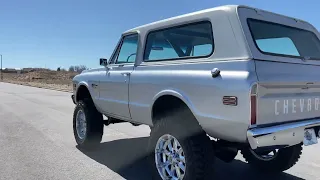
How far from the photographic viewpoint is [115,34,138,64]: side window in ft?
16.2

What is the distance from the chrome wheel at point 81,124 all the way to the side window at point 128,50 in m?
1.43

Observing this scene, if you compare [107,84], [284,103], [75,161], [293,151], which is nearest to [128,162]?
[75,161]

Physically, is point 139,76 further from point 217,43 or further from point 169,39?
point 217,43

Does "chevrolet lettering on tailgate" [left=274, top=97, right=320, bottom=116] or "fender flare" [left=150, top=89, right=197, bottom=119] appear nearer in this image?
"chevrolet lettering on tailgate" [left=274, top=97, right=320, bottom=116]

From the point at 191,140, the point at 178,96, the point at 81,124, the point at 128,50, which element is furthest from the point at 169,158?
the point at 81,124

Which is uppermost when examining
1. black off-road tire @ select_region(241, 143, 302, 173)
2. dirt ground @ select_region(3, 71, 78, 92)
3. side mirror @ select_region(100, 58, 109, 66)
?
side mirror @ select_region(100, 58, 109, 66)

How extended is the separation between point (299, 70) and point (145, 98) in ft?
6.06

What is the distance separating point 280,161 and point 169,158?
1.78 metres

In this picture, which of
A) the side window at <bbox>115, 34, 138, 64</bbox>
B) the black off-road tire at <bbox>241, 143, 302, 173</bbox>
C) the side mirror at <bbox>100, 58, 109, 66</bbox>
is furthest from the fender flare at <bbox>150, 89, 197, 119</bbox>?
the side mirror at <bbox>100, 58, 109, 66</bbox>

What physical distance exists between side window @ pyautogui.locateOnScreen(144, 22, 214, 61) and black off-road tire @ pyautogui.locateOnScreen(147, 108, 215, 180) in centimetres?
76

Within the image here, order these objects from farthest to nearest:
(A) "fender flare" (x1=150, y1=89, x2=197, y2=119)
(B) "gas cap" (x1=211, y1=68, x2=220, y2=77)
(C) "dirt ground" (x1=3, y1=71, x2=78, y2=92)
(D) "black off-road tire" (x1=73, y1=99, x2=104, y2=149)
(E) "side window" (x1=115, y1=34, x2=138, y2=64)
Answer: (C) "dirt ground" (x1=3, y1=71, x2=78, y2=92) < (D) "black off-road tire" (x1=73, y1=99, x2=104, y2=149) < (E) "side window" (x1=115, y1=34, x2=138, y2=64) < (A) "fender flare" (x1=150, y1=89, x2=197, y2=119) < (B) "gas cap" (x1=211, y1=68, x2=220, y2=77)

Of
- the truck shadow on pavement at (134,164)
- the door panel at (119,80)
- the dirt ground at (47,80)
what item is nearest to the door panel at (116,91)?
the door panel at (119,80)

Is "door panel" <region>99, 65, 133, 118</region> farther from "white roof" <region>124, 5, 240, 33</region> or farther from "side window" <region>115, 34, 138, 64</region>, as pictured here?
"white roof" <region>124, 5, 240, 33</region>

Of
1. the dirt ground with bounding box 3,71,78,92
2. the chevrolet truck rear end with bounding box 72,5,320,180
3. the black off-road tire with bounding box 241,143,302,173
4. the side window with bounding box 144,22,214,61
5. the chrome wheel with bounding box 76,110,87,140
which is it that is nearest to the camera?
the chevrolet truck rear end with bounding box 72,5,320,180
